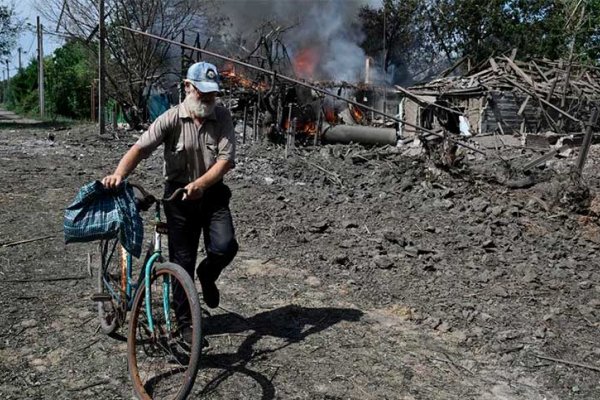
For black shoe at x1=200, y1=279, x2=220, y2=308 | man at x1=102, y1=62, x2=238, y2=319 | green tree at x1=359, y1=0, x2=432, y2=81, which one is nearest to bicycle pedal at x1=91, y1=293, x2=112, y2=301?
man at x1=102, y1=62, x2=238, y2=319

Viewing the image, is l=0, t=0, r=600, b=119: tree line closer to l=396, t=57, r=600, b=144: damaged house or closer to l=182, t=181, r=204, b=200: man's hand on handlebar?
l=396, t=57, r=600, b=144: damaged house

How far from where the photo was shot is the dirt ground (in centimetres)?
353

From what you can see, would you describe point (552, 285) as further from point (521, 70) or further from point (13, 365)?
point (521, 70)

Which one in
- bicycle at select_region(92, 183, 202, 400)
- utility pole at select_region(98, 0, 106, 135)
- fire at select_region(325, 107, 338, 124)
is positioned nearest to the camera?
bicycle at select_region(92, 183, 202, 400)

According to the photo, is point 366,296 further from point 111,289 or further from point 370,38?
point 370,38

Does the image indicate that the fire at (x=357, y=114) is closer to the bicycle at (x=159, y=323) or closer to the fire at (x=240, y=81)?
the fire at (x=240, y=81)

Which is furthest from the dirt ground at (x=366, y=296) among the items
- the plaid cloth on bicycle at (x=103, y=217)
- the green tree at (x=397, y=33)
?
the green tree at (x=397, y=33)

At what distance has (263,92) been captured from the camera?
678 inches

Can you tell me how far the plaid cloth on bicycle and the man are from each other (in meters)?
0.14

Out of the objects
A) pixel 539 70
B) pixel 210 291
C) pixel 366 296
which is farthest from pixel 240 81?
pixel 210 291

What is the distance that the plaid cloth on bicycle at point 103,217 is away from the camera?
337 centimetres

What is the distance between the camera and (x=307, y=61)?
36312mm

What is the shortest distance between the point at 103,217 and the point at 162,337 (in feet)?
2.58

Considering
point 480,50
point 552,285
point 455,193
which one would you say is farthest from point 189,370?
point 480,50
